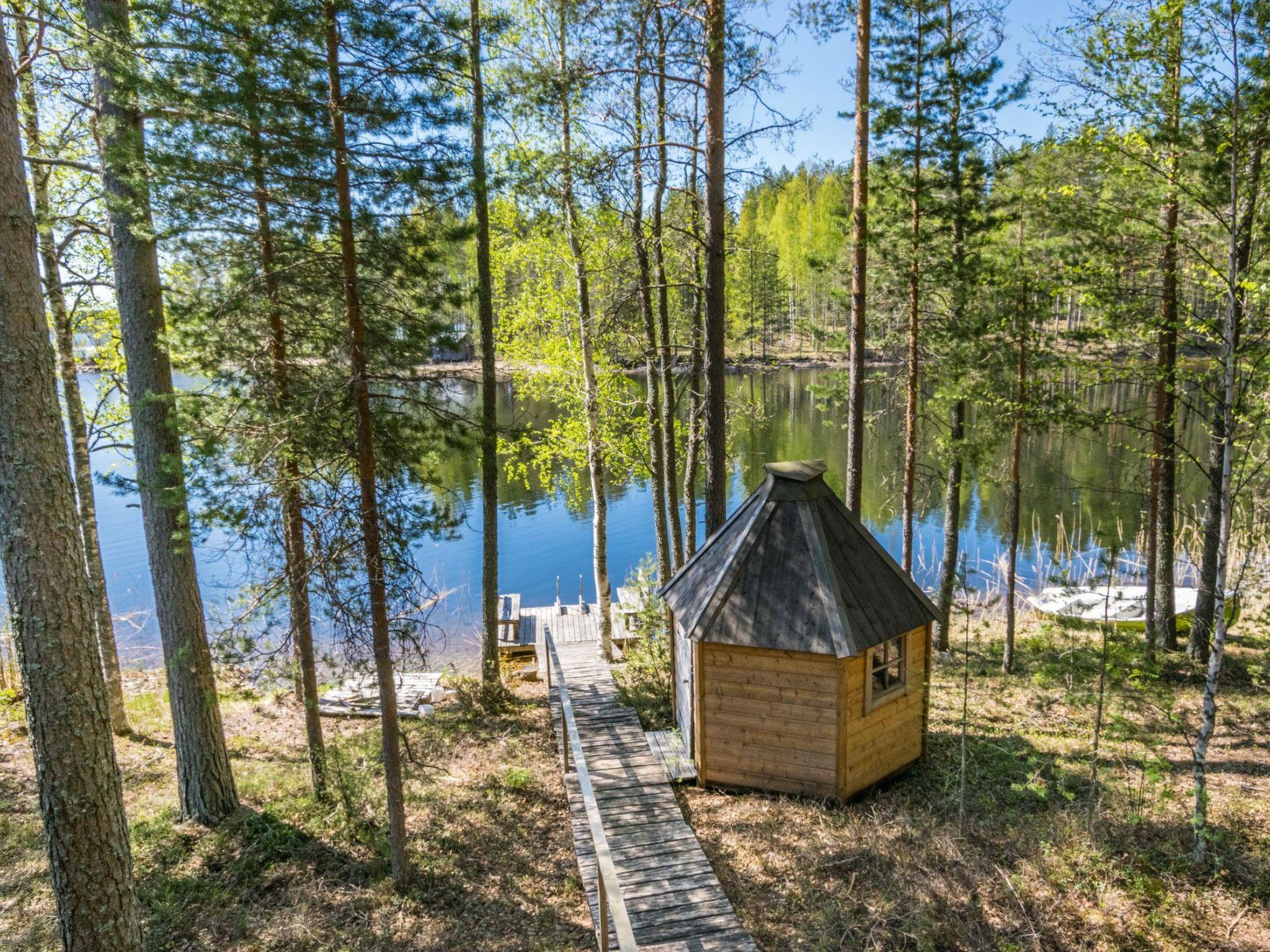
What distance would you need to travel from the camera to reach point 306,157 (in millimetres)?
6281

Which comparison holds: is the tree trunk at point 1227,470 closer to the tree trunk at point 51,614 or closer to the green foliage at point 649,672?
the green foliage at point 649,672

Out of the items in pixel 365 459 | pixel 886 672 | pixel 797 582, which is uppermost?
pixel 365 459

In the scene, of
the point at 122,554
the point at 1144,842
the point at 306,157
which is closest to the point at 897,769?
the point at 1144,842

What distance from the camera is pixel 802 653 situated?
28.0 ft

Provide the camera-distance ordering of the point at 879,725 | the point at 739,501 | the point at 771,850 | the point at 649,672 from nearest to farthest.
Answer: the point at 771,850
the point at 879,725
the point at 649,672
the point at 739,501

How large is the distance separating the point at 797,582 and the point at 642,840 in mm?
3557

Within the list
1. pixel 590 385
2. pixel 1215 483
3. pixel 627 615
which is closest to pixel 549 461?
pixel 590 385

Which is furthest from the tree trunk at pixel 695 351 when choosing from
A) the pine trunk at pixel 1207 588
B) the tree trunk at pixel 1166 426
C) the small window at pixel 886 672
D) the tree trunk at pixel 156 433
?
the pine trunk at pixel 1207 588

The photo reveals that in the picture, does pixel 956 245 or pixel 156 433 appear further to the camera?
pixel 956 245

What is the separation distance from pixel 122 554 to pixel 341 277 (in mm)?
20671

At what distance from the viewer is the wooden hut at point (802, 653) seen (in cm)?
864

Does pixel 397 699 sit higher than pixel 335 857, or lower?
lower

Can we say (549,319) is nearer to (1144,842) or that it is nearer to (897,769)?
(897,769)

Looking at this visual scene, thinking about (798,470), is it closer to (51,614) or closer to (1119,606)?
(51,614)
